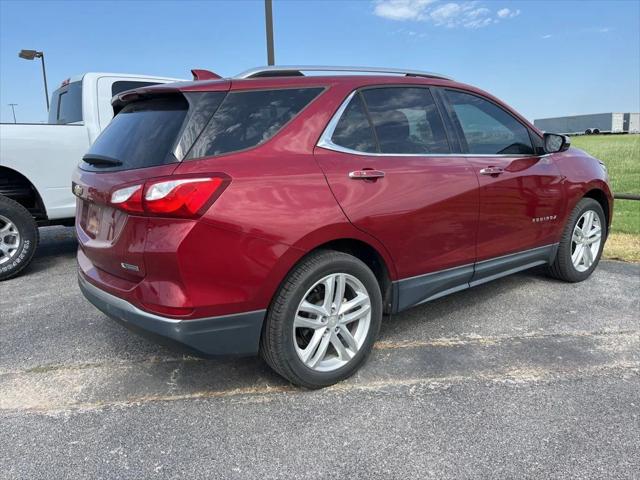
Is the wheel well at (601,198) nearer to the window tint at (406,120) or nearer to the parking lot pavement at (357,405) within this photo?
the parking lot pavement at (357,405)

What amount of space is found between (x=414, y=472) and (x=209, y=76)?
2536 mm

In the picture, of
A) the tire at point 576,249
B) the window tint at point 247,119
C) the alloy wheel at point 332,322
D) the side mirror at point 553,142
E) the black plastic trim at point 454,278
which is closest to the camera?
the window tint at point 247,119

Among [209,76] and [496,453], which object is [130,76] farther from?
[496,453]

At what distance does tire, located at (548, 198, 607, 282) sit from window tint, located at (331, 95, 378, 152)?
238cm

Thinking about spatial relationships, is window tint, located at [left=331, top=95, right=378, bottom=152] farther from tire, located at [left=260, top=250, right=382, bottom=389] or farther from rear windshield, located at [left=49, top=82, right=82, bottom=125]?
rear windshield, located at [left=49, top=82, right=82, bottom=125]

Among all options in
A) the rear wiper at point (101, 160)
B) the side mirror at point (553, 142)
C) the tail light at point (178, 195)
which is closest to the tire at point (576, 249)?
the side mirror at point (553, 142)

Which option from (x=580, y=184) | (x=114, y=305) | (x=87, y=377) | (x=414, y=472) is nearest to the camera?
(x=414, y=472)

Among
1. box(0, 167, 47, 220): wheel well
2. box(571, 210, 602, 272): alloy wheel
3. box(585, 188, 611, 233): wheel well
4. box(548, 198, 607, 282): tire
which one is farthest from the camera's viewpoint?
box(0, 167, 47, 220): wheel well

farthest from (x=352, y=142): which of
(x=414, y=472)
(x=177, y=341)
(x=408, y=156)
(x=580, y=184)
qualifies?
(x=580, y=184)

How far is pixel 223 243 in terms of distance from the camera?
2.36 meters

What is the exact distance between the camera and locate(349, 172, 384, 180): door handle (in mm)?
2783

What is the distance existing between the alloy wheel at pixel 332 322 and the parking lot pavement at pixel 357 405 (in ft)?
0.64

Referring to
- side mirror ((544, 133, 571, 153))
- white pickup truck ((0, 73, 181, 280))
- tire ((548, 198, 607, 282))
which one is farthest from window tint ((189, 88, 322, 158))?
white pickup truck ((0, 73, 181, 280))

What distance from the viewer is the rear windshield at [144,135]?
8.14ft
